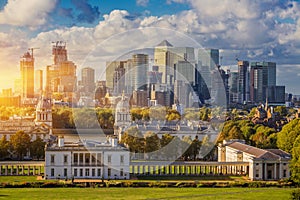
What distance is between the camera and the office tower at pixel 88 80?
130500 millimetres

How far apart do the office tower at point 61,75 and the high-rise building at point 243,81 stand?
42.4 metres

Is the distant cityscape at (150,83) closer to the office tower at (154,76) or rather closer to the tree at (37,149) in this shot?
the office tower at (154,76)

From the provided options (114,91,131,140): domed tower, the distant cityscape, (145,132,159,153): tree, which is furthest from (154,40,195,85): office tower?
(145,132,159,153): tree

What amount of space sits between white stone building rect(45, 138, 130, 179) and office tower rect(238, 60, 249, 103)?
115 metres

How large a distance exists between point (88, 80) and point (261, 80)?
56.2 meters

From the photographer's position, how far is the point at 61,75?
154 m

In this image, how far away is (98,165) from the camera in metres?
41.0

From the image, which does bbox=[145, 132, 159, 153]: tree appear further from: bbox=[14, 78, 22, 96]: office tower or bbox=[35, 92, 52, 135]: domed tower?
bbox=[14, 78, 22, 96]: office tower

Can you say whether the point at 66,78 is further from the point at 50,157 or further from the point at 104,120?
the point at 50,157

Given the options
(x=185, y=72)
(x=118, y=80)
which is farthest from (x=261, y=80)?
(x=118, y=80)

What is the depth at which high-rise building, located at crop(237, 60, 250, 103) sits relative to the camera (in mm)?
158375

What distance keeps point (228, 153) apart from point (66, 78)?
105 metres

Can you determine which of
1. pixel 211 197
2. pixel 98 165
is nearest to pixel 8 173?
pixel 98 165

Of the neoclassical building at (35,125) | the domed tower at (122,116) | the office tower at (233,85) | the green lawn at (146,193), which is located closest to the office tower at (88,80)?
the office tower at (233,85)
